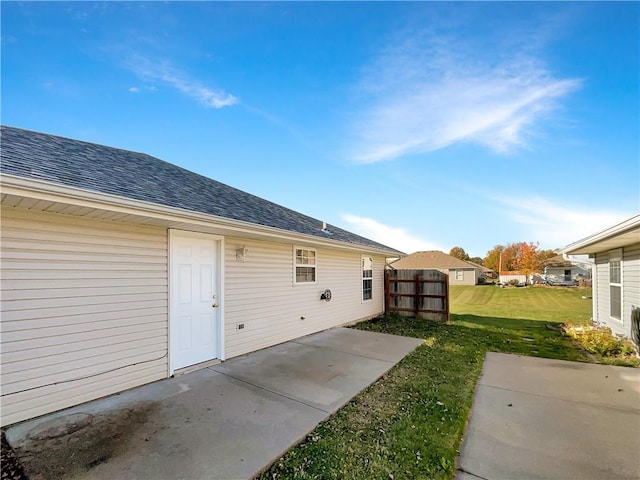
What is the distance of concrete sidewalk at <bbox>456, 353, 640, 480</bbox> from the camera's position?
101 inches

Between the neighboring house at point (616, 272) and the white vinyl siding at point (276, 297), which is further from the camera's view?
the white vinyl siding at point (276, 297)

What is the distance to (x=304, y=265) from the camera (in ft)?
25.6

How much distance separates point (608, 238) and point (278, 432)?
274 inches

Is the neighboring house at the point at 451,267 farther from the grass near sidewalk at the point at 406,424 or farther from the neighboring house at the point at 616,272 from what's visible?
the grass near sidewalk at the point at 406,424

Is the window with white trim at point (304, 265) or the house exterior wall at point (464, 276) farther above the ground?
the window with white trim at point (304, 265)

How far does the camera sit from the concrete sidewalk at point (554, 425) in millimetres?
2566

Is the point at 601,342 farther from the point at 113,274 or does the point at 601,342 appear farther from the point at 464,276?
the point at 464,276

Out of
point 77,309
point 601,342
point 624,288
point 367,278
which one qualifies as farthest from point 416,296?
point 77,309

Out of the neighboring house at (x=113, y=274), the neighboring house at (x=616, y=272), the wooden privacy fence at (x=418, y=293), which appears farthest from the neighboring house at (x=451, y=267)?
the neighboring house at (x=113, y=274)

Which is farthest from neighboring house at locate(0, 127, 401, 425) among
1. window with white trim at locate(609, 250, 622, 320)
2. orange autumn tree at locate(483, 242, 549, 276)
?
orange autumn tree at locate(483, 242, 549, 276)

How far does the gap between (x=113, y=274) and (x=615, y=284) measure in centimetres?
1148

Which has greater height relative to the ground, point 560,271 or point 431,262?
point 431,262

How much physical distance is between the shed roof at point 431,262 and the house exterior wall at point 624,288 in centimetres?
2375

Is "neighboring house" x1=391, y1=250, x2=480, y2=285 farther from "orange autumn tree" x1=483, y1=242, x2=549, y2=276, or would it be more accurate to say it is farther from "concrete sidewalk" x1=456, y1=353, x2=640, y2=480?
"concrete sidewalk" x1=456, y1=353, x2=640, y2=480
